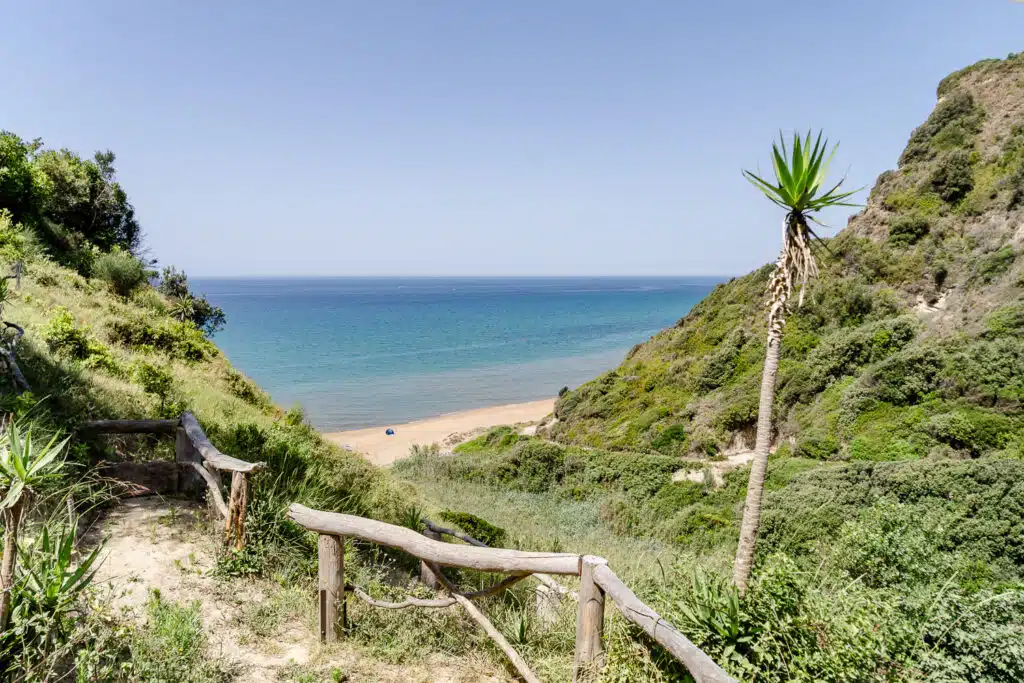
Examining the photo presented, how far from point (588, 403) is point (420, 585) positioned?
20670mm

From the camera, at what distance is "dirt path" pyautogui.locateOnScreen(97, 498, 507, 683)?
377 centimetres

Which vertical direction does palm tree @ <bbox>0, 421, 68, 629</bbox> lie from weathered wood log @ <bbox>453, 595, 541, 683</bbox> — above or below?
above

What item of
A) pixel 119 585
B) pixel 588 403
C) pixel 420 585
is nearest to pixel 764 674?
pixel 420 585

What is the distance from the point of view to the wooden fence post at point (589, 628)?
3250 millimetres

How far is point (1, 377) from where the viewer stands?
6.75m

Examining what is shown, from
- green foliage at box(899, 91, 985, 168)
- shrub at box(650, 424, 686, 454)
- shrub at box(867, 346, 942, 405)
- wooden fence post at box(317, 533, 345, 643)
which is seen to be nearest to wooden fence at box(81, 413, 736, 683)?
wooden fence post at box(317, 533, 345, 643)

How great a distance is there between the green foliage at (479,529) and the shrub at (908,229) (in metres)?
21.7

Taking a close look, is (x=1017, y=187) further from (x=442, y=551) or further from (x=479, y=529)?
(x=442, y=551)

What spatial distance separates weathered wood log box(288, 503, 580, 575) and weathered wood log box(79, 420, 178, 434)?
334 centimetres

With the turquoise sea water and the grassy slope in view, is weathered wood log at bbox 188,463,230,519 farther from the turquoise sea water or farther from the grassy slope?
the turquoise sea water

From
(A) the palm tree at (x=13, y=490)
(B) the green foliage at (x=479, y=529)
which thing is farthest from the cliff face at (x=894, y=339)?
(A) the palm tree at (x=13, y=490)

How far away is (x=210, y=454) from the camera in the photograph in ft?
17.7

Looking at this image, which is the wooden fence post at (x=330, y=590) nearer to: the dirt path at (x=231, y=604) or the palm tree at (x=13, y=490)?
the dirt path at (x=231, y=604)

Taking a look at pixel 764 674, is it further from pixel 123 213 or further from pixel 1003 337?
pixel 123 213
